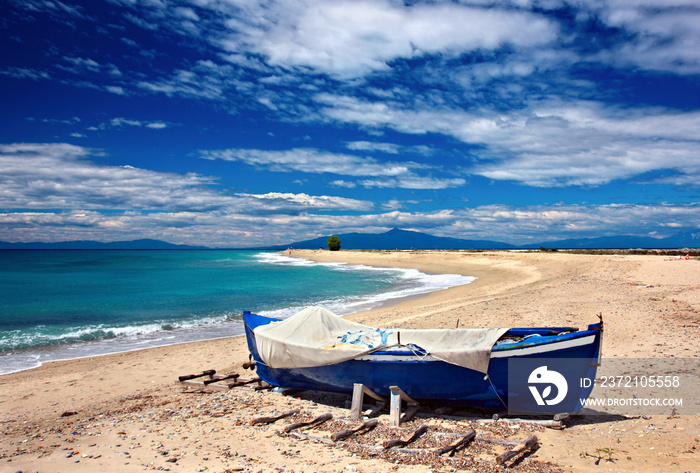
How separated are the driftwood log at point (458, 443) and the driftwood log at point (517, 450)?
60cm

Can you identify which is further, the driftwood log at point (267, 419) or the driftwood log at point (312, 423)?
the driftwood log at point (267, 419)

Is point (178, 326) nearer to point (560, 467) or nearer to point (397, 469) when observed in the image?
point (397, 469)

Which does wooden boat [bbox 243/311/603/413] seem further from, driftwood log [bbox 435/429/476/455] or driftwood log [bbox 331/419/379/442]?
driftwood log [bbox 435/429/476/455]

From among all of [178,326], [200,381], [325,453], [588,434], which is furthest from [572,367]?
[178,326]

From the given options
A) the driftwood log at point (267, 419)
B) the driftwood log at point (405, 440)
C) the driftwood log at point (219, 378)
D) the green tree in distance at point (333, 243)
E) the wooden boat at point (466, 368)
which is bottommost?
the driftwood log at point (219, 378)

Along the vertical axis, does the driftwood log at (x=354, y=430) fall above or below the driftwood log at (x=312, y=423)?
above

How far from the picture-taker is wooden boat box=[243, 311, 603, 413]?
7.04 m

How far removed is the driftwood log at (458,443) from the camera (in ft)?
19.7

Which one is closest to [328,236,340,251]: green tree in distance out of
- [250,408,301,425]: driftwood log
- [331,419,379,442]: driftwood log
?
[250,408,301,425]: driftwood log

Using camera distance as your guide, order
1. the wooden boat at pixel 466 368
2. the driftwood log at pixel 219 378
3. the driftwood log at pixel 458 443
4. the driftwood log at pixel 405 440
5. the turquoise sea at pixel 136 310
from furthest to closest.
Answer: the turquoise sea at pixel 136 310 → the driftwood log at pixel 219 378 → the wooden boat at pixel 466 368 → the driftwood log at pixel 405 440 → the driftwood log at pixel 458 443

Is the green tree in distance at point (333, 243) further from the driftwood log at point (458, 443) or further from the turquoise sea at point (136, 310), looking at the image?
the driftwood log at point (458, 443)

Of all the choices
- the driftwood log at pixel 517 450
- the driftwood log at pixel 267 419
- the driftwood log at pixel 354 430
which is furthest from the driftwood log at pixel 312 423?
the driftwood log at pixel 517 450

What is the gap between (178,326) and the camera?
62.3 feet

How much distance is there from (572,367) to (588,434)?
1.09 m
